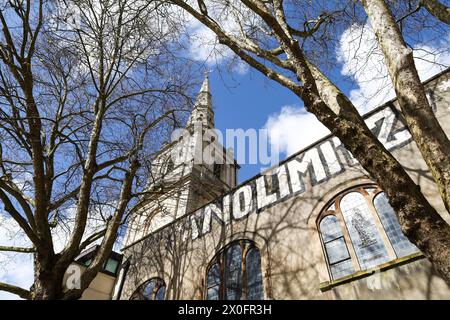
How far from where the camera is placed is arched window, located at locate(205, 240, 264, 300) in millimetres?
8279

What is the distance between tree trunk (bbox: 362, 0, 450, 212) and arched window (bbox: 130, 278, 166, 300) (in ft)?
34.1

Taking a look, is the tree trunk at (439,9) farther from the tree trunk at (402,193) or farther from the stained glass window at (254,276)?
the stained glass window at (254,276)

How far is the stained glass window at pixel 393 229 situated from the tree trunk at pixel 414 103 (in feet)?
13.9

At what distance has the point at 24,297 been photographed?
597 centimetres

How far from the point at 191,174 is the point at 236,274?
9174 millimetres

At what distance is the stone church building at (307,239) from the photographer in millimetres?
6082

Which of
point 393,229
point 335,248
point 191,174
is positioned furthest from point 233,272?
point 191,174

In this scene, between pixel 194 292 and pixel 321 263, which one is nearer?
pixel 321 263

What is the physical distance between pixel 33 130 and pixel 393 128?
8494 millimetres

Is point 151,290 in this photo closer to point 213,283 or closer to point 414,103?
point 213,283

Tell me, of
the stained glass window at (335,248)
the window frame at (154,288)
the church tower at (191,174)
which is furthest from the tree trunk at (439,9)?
the window frame at (154,288)
